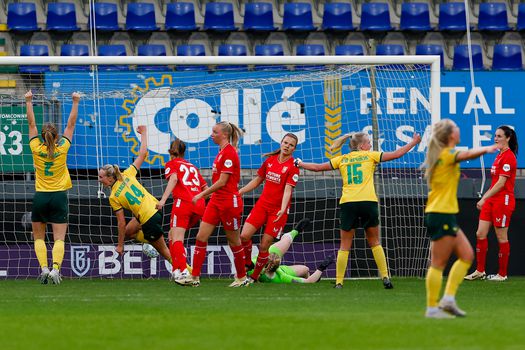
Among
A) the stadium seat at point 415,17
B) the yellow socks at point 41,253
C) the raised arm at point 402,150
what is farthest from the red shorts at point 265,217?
the stadium seat at point 415,17

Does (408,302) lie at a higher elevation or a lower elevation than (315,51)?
lower

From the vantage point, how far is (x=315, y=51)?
2169 centimetres

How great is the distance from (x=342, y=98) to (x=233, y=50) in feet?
18.1

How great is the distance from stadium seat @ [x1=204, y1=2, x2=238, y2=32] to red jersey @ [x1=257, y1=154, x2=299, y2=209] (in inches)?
331

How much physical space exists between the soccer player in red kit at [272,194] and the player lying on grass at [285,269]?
0.82ft

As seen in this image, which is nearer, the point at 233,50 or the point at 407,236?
the point at 407,236

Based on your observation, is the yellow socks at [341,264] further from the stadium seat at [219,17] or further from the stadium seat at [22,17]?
the stadium seat at [22,17]

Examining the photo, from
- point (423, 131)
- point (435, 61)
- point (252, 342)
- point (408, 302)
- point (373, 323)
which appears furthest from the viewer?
point (423, 131)

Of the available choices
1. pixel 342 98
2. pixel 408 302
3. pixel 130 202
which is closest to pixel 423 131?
pixel 342 98

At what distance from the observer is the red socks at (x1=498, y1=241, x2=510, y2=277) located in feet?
48.8

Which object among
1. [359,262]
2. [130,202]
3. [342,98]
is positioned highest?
[342,98]

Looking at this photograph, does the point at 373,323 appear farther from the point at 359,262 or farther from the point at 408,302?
the point at 359,262

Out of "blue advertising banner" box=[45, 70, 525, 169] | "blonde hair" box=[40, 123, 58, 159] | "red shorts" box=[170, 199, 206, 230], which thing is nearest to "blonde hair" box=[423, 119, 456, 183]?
"red shorts" box=[170, 199, 206, 230]

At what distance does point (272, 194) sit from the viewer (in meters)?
13.9
